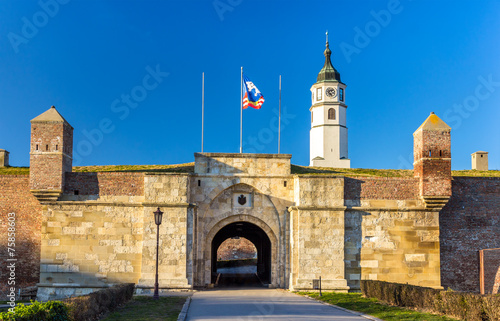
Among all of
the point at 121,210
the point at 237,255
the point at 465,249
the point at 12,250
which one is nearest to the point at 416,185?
the point at 465,249

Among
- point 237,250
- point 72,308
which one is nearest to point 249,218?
point 72,308

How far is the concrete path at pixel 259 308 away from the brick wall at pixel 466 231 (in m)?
7.75

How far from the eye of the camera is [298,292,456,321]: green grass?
45.7 ft

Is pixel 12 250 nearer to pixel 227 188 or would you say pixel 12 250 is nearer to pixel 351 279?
pixel 227 188

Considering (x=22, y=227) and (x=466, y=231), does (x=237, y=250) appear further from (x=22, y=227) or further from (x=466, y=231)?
(x=22, y=227)

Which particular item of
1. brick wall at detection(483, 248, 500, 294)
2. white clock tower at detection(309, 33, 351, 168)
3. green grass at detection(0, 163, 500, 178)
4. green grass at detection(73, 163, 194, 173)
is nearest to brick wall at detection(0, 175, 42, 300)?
green grass at detection(0, 163, 500, 178)

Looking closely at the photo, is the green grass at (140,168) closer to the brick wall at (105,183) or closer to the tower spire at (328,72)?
the brick wall at (105,183)

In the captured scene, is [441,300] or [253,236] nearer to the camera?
[441,300]

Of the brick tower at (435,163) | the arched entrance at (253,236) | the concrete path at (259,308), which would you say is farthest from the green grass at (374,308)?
the arched entrance at (253,236)

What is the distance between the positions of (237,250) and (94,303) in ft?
141

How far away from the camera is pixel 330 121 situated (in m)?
67.2

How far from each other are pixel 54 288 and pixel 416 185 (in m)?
15.9

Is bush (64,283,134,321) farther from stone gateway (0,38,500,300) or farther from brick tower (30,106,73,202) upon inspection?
brick tower (30,106,73,202)

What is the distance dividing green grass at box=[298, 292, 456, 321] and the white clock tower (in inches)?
1830
